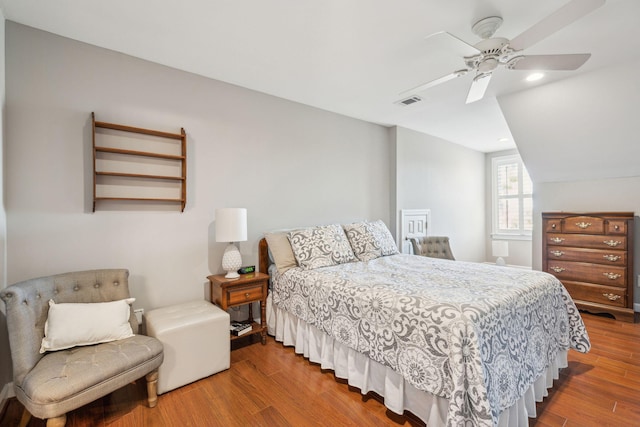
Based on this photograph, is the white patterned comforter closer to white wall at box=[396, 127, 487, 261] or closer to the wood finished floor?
the wood finished floor

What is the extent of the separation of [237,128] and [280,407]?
246cm

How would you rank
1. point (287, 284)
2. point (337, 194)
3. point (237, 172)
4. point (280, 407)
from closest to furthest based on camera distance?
point (280, 407)
point (287, 284)
point (237, 172)
point (337, 194)

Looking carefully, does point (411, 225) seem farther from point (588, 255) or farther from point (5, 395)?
point (5, 395)

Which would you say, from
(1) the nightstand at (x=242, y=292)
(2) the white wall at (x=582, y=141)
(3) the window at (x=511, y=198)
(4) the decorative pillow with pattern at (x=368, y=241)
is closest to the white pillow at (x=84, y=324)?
(1) the nightstand at (x=242, y=292)

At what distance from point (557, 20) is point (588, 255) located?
3131 mm

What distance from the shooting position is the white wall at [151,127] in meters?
2.01

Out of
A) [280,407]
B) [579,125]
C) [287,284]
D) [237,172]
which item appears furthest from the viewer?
[579,125]

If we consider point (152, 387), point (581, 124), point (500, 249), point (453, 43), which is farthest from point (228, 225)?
point (500, 249)

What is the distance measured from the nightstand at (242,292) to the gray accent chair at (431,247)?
7.10 feet

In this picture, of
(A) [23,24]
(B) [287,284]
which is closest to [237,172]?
(B) [287,284]

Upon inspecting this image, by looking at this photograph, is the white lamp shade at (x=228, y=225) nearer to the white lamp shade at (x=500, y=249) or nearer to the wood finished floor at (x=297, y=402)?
the wood finished floor at (x=297, y=402)

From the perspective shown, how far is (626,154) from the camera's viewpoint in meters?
3.24

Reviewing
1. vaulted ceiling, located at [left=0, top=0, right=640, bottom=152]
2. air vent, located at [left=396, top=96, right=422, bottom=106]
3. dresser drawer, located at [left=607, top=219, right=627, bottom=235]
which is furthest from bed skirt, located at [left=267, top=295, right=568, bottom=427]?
air vent, located at [left=396, top=96, right=422, bottom=106]

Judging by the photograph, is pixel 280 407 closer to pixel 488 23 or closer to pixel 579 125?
pixel 488 23
